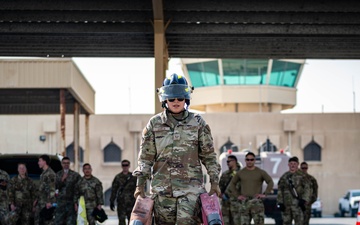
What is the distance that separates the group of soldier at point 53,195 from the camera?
18891 millimetres

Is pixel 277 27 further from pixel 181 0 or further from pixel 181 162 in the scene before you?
pixel 181 162

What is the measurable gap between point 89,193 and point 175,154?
1146cm

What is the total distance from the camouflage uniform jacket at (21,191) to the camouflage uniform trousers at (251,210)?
427cm

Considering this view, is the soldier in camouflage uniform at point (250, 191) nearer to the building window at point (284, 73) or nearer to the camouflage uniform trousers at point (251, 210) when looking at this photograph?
the camouflage uniform trousers at point (251, 210)

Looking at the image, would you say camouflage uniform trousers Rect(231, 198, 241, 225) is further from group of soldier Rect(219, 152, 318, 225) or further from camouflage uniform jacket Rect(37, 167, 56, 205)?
camouflage uniform jacket Rect(37, 167, 56, 205)

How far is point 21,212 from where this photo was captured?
63.4 feet

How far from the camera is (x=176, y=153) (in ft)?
32.3

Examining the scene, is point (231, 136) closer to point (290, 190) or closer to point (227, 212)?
point (227, 212)

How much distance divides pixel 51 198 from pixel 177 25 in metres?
4.69

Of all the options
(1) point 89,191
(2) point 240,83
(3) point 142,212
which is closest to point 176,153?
(3) point 142,212

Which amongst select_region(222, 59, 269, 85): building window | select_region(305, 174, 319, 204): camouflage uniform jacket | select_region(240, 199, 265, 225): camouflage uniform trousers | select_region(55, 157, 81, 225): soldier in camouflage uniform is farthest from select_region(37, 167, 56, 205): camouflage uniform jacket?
select_region(222, 59, 269, 85): building window

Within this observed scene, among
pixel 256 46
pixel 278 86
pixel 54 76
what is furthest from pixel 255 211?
pixel 278 86

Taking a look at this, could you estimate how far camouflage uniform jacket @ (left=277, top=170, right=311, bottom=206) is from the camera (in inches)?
813

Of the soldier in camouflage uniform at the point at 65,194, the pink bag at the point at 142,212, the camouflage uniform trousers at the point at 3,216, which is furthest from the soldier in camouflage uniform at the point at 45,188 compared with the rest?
the pink bag at the point at 142,212
